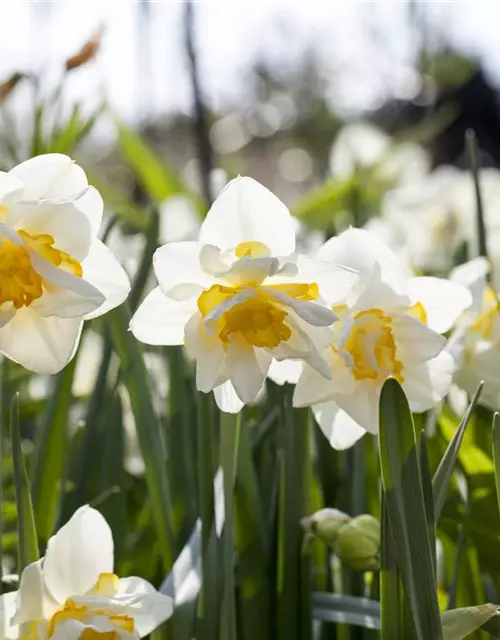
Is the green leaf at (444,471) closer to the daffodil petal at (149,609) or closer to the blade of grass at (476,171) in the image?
the daffodil petal at (149,609)

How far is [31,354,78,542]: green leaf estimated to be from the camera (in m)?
0.59

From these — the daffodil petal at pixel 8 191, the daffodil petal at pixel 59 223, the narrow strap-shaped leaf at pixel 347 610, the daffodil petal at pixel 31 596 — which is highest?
the daffodil petal at pixel 8 191

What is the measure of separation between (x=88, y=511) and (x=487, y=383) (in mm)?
291

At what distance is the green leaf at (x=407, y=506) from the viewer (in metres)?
0.40

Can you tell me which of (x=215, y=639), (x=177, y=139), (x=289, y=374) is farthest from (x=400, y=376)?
(x=177, y=139)

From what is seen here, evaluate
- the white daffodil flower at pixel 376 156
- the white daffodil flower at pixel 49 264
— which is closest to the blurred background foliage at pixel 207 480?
the white daffodil flower at pixel 49 264

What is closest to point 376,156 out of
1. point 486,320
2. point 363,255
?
point 486,320

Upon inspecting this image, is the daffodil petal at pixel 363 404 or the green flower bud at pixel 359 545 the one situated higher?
the daffodil petal at pixel 363 404

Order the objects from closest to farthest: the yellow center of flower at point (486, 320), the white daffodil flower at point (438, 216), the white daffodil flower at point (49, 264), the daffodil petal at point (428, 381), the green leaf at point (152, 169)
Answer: the white daffodil flower at point (49, 264) < the daffodil petal at point (428, 381) < the yellow center of flower at point (486, 320) < the white daffodil flower at point (438, 216) < the green leaf at point (152, 169)

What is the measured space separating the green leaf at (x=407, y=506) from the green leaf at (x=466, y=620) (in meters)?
0.02

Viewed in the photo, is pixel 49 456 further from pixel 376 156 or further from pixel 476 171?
pixel 376 156

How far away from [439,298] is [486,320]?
0.10 meters

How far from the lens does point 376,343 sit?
0.48m

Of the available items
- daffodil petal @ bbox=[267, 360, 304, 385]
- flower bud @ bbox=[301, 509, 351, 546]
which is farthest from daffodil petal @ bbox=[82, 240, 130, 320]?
flower bud @ bbox=[301, 509, 351, 546]
